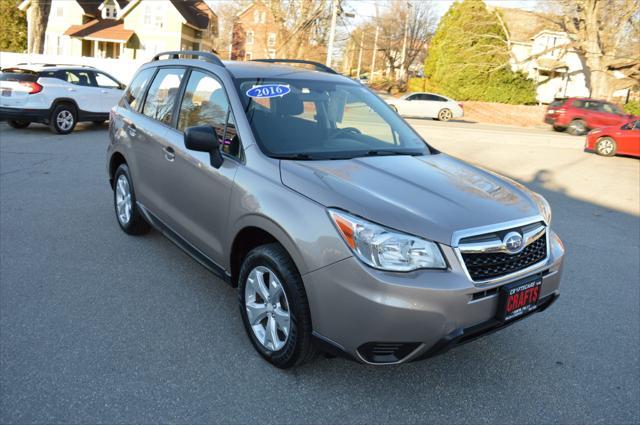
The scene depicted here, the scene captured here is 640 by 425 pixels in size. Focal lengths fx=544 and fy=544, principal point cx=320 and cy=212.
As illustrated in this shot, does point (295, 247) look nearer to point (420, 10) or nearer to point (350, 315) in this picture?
point (350, 315)

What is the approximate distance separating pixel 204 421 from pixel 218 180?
1.57 m

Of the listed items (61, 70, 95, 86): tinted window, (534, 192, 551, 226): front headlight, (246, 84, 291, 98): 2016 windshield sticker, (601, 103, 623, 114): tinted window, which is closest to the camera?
(534, 192, 551, 226): front headlight

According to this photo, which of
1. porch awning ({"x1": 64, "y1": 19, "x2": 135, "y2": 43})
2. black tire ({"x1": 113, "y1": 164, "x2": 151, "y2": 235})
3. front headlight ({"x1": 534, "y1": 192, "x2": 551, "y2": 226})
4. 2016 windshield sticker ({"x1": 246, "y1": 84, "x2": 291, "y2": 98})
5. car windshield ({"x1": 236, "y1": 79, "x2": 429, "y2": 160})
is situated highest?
porch awning ({"x1": 64, "y1": 19, "x2": 135, "y2": 43})

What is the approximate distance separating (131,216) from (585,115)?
86.1 ft

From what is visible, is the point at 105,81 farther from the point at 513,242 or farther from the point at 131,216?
the point at 513,242

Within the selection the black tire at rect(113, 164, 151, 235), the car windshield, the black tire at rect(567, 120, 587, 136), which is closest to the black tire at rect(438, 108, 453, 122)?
the black tire at rect(567, 120, 587, 136)

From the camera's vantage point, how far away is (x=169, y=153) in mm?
4391

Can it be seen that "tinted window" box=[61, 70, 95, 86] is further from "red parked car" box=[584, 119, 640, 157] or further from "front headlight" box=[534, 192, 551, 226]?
"red parked car" box=[584, 119, 640, 157]

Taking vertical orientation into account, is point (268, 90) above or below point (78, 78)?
above

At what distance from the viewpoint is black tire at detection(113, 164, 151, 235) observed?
208 inches

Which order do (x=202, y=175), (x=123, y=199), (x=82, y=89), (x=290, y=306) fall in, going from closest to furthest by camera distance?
(x=290, y=306) → (x=202, y=175) → (x=123, y=199) → (x=82, y=89)

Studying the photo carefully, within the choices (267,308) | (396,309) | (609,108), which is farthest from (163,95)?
(609,108)

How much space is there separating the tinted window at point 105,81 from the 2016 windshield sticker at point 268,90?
12.2m

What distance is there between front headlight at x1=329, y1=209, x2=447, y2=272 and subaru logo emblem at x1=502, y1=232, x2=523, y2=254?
1.46 ft
